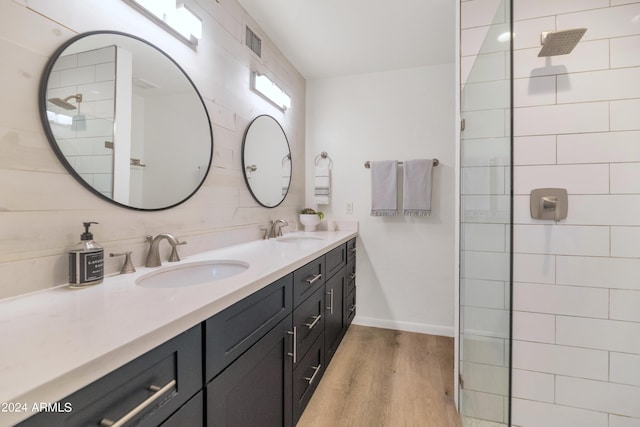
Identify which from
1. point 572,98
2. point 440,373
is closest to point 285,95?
point 572,98

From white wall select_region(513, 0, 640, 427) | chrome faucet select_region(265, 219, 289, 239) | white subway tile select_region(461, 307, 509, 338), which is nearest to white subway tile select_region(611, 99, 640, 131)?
white wall select_region(513, 0, 640, 427)

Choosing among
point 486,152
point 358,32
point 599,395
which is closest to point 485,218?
point 486,152

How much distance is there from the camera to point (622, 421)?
4.05 feet

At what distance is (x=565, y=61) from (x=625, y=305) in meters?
1.07

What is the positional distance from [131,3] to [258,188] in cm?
113

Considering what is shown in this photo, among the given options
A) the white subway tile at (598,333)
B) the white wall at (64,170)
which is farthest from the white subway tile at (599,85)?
the white wall at (64,170)

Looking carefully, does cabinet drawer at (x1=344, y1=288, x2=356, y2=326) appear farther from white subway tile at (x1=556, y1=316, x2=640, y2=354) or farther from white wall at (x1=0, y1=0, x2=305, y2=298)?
white subway tile at (x1=556, y1=316, x2=640, y2=354)

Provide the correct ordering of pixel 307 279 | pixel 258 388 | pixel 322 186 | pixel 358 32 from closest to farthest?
pixel 258 388 → pixel 307 279 → pixel 358 32 → pixel 322 186

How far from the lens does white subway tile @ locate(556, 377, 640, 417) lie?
1223 millimetres

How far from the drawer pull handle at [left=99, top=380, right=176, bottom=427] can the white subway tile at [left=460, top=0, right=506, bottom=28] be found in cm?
186

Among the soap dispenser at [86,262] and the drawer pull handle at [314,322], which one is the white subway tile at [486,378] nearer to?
the drawer pull handle at [314,322]

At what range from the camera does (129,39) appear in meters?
1.10

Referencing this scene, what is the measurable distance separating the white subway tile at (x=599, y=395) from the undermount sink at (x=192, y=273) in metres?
1.53

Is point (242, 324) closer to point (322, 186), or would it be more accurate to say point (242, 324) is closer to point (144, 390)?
point (144, 390)
